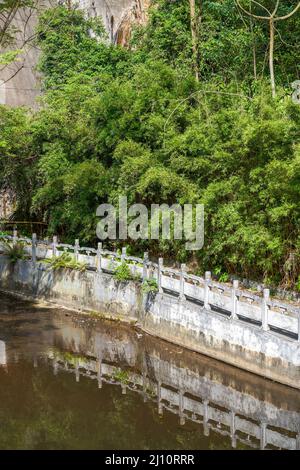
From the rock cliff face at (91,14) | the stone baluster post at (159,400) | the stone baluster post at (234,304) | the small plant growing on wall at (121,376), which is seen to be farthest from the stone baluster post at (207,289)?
the rock cliff face at (91,14)

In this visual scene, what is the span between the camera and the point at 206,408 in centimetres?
1339

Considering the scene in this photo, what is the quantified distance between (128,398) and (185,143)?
7881 millimetres

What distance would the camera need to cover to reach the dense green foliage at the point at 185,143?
1562cm

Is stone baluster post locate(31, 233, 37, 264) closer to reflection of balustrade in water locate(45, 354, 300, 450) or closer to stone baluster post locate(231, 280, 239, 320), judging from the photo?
reflection of balustrade in water locate(45, 354, 300, 450)

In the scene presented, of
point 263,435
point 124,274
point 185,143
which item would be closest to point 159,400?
point 263,435

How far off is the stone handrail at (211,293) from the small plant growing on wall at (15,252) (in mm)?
1454

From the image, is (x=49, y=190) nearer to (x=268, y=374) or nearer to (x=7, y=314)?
(x=7, y=314)

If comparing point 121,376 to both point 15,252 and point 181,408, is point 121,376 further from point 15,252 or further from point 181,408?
point 15,252

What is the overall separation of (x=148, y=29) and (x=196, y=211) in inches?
611

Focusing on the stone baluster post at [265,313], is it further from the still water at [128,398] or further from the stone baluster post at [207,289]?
the stone baluster post at [207,289]

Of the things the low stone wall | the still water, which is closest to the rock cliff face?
the low stone wall
